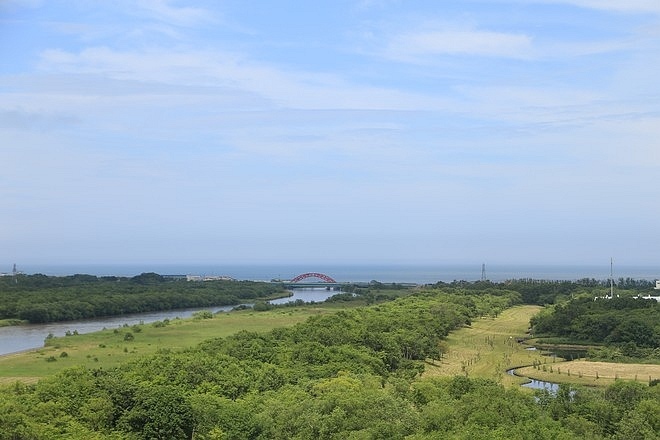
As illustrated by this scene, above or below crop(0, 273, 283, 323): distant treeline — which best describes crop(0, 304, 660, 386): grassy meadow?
below

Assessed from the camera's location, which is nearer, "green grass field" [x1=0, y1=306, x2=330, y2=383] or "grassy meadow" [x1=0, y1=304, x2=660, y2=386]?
"green grass field" [x1=0, y1=306, x2=330, y2=383]

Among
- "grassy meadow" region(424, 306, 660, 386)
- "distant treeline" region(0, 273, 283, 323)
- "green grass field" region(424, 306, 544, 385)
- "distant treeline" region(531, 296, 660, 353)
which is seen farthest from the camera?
"distant treeline" region(0, 273, 283, 323)

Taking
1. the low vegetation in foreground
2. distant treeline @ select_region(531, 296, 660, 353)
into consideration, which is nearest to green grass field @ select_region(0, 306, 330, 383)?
the low vegetation in foreground

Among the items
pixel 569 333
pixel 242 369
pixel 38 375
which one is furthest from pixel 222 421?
pixel 569 333

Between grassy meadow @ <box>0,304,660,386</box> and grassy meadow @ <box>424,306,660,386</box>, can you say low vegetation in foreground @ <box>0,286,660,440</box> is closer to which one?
grassy meadow @ <box>0,304,660,386</box>

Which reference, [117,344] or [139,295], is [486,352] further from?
[139,295]

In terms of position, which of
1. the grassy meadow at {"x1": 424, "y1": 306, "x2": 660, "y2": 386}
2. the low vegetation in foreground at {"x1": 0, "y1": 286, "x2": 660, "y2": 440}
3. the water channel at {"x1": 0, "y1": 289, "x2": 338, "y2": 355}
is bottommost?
the grassy meadow at {"x1": 424, "y1": 306, "x2": 660, "y2": 386}
